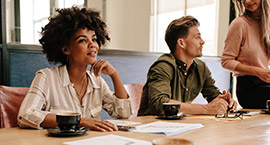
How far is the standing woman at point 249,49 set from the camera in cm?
195

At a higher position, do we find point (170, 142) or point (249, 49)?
point (249, 49)

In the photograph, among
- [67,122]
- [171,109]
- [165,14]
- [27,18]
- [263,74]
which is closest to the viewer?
[67,122]

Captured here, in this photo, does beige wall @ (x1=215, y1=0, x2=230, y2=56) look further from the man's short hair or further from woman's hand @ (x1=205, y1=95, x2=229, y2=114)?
woman's hand @ (x1=205, y1=95, x2=229, y2=114)

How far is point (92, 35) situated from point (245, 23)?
45.5 inches

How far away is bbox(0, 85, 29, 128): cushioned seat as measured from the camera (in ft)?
4.30

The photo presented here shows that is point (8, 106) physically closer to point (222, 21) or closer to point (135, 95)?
point (135, 95)

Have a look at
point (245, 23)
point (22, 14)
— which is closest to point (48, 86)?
point (22, 14)

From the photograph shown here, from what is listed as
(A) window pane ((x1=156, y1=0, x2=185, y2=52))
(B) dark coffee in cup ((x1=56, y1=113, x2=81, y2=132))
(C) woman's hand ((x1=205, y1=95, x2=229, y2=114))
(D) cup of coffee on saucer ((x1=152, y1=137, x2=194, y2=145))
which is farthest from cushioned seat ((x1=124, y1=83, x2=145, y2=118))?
(A) window pane ((x1=156, y1=0, x2=185, y2=52))

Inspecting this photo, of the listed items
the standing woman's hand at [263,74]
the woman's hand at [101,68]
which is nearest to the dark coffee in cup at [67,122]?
the woman's hand at [101,68]

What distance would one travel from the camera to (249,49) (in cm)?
201

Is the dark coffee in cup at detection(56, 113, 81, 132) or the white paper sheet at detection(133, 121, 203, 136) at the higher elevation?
the dark coffee in cup at detection(56, 113, 81, 132)

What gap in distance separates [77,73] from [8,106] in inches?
14.9

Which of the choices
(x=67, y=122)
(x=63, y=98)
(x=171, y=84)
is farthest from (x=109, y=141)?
(x=171, y=84)

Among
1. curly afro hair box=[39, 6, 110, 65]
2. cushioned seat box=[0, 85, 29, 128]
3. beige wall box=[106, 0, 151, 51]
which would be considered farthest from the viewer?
beige wall box=[106, 0, 151, 51]
